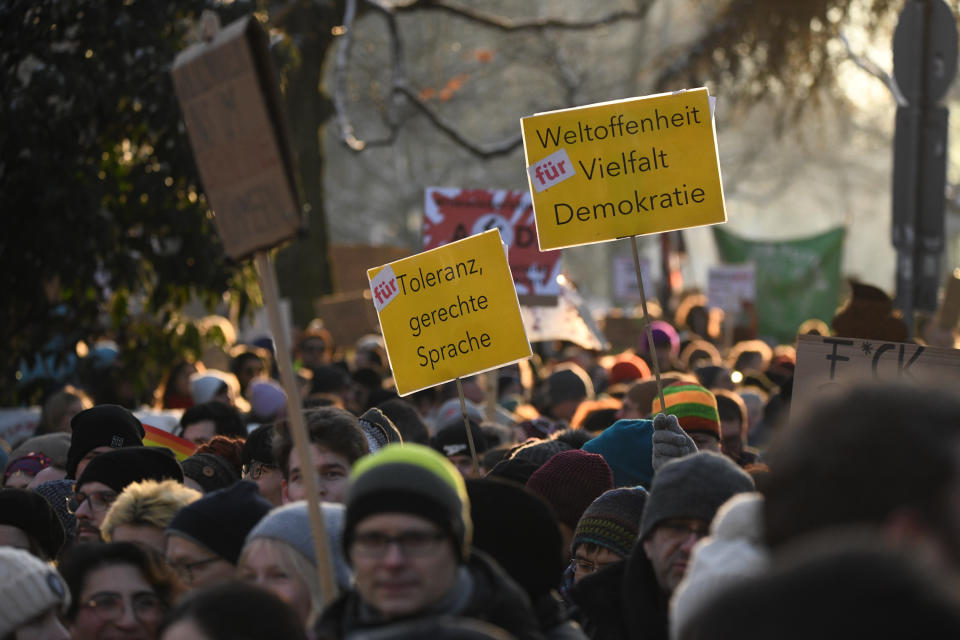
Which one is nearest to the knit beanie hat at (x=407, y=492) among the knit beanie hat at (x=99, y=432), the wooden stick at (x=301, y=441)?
the wooden stick at (x=301, y=441)

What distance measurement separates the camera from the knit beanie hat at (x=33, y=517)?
471 cm

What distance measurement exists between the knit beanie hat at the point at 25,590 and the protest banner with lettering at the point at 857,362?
111 inches

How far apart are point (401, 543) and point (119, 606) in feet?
4.09

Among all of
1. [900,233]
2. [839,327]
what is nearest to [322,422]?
[839,327]

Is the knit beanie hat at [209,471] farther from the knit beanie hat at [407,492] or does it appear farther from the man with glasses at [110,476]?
the knit beanie hat at [407,492]

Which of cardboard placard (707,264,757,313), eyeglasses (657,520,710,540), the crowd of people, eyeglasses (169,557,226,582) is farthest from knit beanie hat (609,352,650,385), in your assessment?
cardboard placard (707,264,757,313)

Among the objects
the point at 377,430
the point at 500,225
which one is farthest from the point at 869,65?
the point at 377,430

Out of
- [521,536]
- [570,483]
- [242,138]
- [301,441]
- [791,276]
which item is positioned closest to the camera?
[301,441]

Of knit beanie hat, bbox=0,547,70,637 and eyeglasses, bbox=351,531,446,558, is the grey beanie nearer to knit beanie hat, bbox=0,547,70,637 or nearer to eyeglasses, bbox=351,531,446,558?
eyeglasses, bbox=351,531,446,558

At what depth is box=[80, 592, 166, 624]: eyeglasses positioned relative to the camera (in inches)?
149

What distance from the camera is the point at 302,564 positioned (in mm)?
3533

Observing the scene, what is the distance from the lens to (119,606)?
12.5 ft

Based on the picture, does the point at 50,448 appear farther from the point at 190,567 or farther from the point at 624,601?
the point at 624,601

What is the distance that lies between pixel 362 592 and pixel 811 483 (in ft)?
3.48
